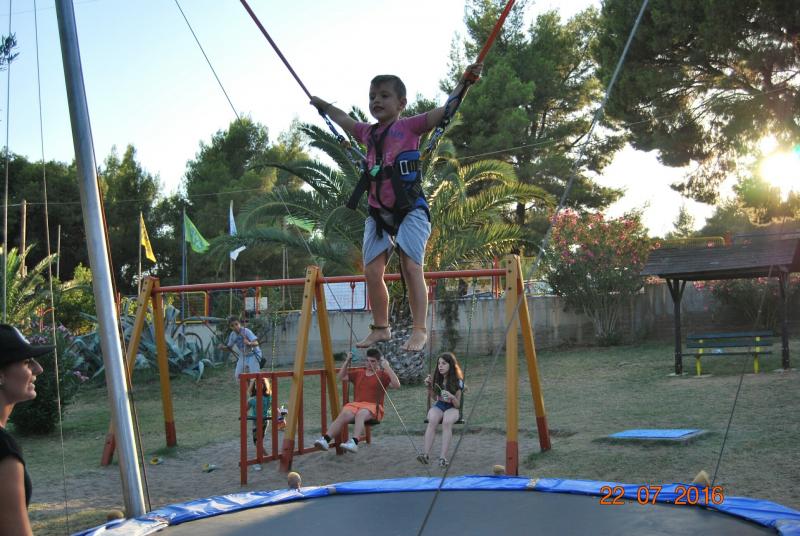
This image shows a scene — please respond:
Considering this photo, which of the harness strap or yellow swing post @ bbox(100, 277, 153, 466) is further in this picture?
yellow swing post @ bbox(100, 277, 153, 466)

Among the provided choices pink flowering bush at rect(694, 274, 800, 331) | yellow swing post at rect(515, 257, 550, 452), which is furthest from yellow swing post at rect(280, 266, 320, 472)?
pink flowering bush at rect(694, 274, 800, 331)

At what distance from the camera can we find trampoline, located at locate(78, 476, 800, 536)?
3.58m

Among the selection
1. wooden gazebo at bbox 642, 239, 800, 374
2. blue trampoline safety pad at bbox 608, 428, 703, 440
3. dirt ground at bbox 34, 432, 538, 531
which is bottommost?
dirt ground at bbox 34, 432, 538, 531

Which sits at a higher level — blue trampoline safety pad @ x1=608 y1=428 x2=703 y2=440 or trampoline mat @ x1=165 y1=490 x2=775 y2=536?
trampoline mat @ x1=165 y1=490 x2=775 y2=536

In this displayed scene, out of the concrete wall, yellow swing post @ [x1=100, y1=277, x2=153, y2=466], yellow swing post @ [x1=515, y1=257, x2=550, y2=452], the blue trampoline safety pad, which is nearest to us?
yellow swing post @ [x1=515, y1=257, x2=550, y2=452]

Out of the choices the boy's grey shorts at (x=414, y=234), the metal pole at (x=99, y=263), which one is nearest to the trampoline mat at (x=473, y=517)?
the metal pole at (x=99, y=263)

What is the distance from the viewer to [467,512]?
4.08 m

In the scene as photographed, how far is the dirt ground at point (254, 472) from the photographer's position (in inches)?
227

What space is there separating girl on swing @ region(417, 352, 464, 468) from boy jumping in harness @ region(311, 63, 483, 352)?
8.52 ft

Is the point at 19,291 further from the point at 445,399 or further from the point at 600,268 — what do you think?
the point at 600,268

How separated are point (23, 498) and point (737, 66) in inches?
520

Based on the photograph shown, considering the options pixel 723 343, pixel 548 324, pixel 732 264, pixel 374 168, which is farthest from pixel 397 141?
pixel 548 324

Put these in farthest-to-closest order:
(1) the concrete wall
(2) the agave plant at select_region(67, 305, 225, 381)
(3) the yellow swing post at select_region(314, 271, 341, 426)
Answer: (1) the concrete wall → (2) the agave plant at select_region(67, 305, 225, 381) → (3) the yellow swing post at select_region(314, 271, 341, 426)
